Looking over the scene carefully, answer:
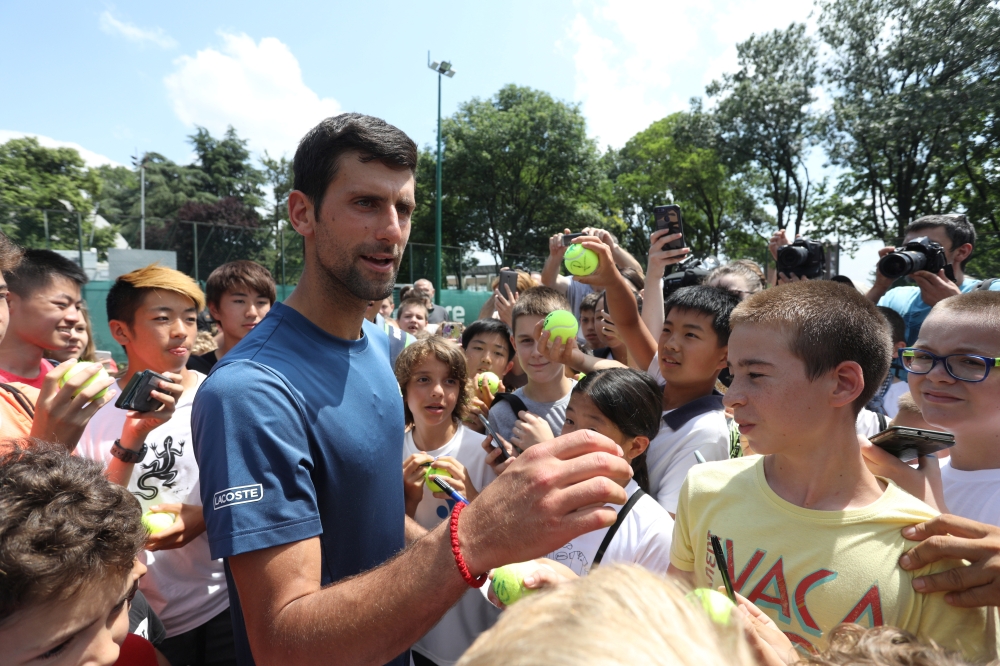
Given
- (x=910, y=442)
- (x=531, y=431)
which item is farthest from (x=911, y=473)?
(x=531, y=431)

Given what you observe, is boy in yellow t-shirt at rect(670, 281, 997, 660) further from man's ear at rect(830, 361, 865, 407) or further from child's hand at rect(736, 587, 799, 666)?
child's hand at rect(736, 587, 799, 666)

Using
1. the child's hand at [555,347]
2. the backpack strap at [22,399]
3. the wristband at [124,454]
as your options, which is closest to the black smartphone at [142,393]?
the wristband at [124,454]

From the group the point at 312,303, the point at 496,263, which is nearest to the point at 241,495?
the point at 312,303

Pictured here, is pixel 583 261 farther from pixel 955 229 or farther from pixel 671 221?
pixel 955 229

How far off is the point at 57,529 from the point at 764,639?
156cm

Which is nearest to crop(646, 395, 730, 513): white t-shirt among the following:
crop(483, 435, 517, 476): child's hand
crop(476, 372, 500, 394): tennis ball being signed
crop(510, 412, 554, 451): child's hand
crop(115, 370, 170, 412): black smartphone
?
crop(510, 412, 554, 451): child's hand

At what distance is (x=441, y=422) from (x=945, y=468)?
2.42 m

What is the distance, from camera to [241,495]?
1391 millimetres

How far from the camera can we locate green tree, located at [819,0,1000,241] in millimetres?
20797

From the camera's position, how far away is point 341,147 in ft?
5.91

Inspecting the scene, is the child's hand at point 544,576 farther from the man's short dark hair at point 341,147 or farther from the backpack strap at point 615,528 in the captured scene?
the man's short dark hair at point 341,147

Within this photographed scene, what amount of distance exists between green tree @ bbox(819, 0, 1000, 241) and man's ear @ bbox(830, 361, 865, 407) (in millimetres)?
24561

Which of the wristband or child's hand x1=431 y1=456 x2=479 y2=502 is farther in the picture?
child's hand x1=431 y1=456 x2=479 y2=502

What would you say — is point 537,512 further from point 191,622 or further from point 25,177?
point 25,177
